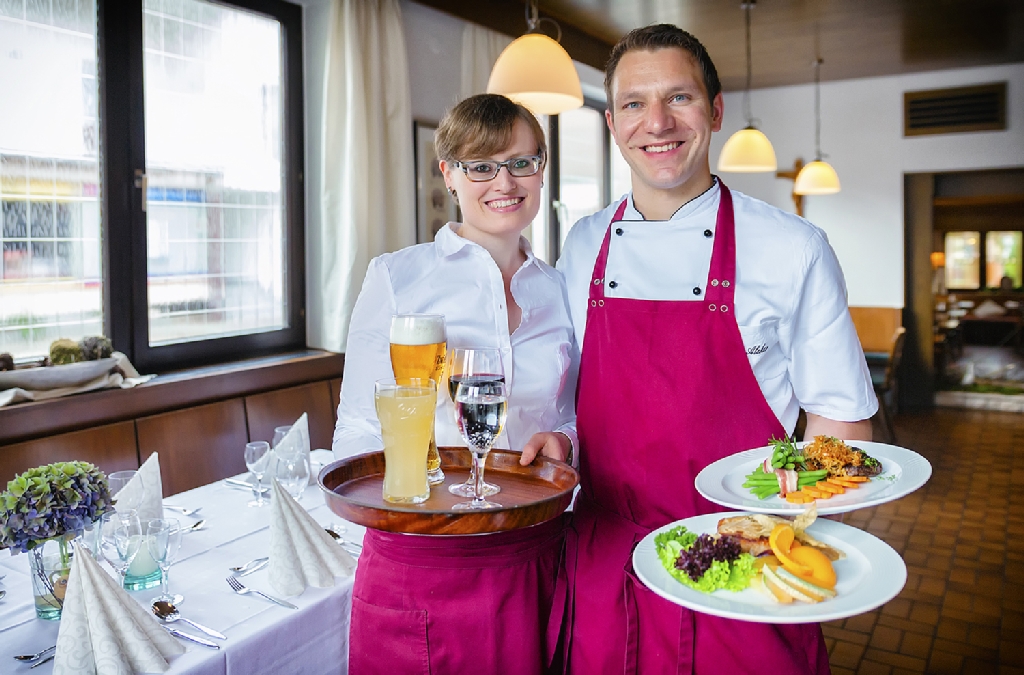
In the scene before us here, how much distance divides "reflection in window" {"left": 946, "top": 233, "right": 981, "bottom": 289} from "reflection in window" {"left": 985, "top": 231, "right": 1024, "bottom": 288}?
5.0 inches

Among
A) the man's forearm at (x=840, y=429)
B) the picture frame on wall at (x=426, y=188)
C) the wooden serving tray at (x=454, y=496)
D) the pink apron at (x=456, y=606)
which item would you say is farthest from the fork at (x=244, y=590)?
the picture frame on wall at (x=426, y=188)

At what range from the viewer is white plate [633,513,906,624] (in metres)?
1.02

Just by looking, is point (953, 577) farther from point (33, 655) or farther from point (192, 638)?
point (33, 655)

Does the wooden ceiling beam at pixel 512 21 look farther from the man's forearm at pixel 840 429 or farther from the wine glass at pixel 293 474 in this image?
the man's forearm at pixel 840 429

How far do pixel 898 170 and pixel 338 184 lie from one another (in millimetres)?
6258

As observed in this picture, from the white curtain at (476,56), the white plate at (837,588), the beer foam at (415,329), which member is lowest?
the white plate at (837,588)

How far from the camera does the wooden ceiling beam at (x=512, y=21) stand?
194 inches

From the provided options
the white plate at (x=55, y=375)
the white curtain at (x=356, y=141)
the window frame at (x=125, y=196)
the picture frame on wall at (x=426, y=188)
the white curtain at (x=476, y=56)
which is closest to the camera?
the white plate at (x=55, y=375)

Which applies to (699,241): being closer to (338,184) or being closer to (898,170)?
(338,184)

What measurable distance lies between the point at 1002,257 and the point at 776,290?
484 inches

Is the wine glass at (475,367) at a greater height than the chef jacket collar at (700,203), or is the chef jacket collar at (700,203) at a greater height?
the chef jacket collar at (700,203)

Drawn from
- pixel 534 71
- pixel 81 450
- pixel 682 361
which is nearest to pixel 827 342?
pixel 682 361

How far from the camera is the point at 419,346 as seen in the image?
1.41 m

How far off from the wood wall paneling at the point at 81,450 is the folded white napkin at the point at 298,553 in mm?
1442
